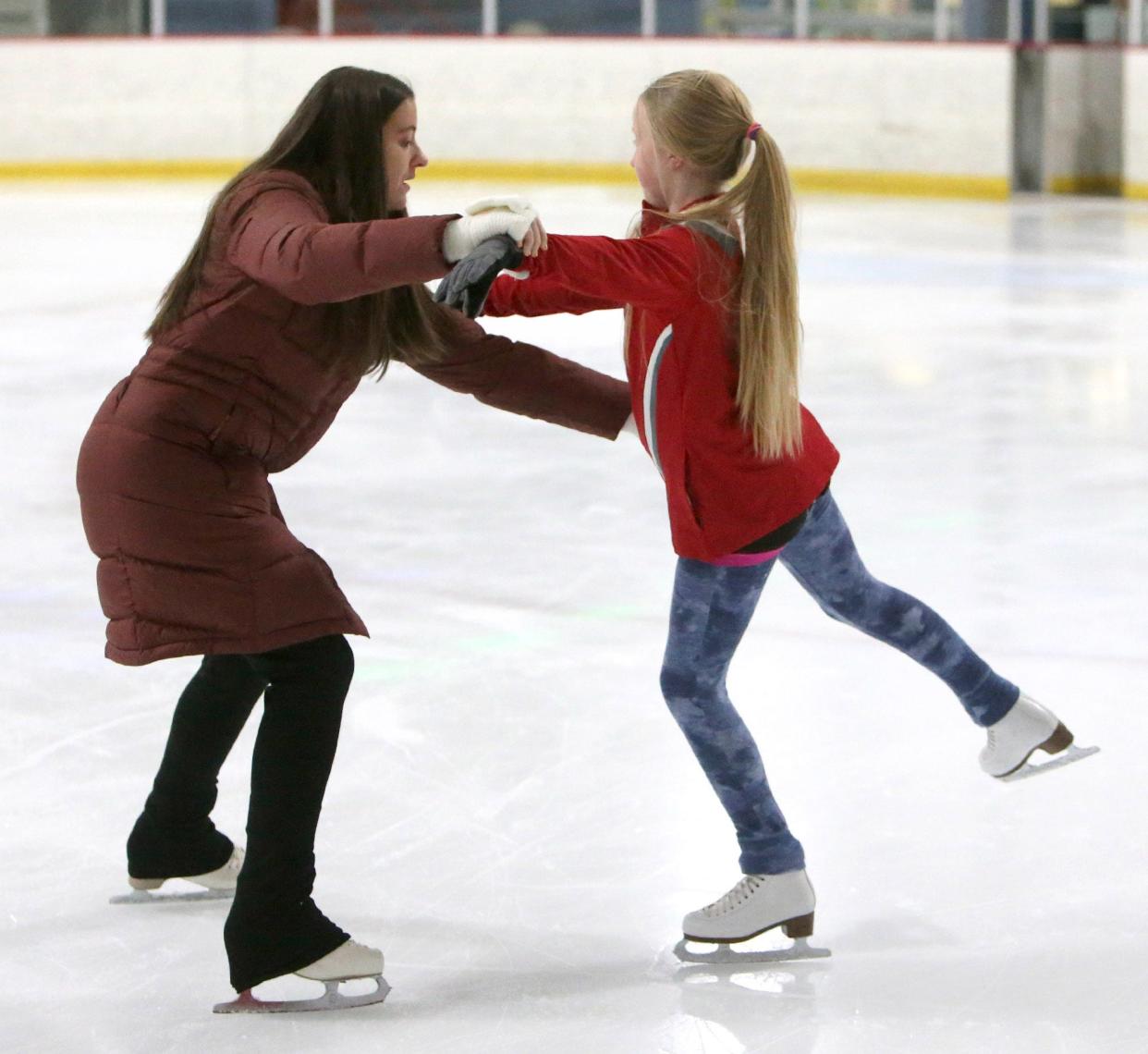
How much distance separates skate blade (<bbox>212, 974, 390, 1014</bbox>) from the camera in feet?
7.13

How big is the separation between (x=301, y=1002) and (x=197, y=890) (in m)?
0.38

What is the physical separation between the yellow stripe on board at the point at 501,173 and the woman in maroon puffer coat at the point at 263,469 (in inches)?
462

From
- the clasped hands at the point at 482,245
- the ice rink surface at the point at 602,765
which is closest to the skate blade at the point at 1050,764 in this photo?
the ice rink surface at the point at 602,765

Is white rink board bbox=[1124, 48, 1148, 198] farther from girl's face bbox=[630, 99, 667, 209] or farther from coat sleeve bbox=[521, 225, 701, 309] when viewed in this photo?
coat sleeve bbox=[521, 225, 701, 309]

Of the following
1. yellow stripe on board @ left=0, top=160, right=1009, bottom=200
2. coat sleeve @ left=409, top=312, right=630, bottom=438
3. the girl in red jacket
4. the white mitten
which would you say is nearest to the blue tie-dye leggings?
the girl in red jacket

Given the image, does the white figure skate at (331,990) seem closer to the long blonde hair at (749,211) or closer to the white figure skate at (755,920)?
the white figure skate at (755,920)

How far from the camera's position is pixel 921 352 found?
279 inches

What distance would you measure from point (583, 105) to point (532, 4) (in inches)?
44.7

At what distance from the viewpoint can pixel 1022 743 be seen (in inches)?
101

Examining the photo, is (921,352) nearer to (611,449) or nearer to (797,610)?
(611,449)

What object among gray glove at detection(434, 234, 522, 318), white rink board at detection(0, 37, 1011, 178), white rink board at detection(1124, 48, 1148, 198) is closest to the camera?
gray glove at detection(434, 234, 522, 318)

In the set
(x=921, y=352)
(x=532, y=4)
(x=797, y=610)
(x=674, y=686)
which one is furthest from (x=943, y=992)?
(x=532, y=4)

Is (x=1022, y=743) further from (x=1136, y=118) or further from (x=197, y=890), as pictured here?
(x=1136, y=118)

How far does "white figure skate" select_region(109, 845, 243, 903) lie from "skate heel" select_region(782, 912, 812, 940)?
2.38 ft
